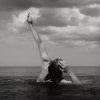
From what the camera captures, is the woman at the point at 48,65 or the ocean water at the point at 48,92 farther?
the woman at the point at 48,65

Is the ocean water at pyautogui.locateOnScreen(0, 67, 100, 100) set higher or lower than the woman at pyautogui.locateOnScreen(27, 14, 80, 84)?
lower

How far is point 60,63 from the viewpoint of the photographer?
20.9 meters

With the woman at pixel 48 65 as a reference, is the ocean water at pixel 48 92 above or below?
below

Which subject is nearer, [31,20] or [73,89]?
[31,20]

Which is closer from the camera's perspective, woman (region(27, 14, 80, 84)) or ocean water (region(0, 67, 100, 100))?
ocean water (region(0, 67, 100, 100))

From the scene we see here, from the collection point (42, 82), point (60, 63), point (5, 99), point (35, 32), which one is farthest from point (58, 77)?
point (5, 99)

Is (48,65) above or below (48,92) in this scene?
above

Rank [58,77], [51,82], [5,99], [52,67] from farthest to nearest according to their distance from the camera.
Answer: [51,82] < [58,77] < [52,67] < [5,99]

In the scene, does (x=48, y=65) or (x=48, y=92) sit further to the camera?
(x=48, y=65)

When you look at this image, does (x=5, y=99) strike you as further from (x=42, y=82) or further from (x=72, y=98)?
(x=42, y=82)

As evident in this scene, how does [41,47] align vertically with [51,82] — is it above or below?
above

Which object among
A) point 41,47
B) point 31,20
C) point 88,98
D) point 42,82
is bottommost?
point 88,98

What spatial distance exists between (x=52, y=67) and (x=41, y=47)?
2294mm

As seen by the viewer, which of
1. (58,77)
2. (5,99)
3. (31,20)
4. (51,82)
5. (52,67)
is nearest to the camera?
(5,99)
